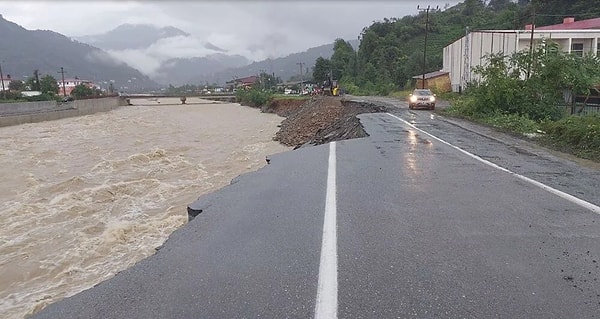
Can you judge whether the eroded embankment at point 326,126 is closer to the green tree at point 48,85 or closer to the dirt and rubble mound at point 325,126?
the dirt and rubble mound at point 325,126

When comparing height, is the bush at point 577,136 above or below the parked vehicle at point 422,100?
below

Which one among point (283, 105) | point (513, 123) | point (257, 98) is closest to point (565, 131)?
point (513, 123)

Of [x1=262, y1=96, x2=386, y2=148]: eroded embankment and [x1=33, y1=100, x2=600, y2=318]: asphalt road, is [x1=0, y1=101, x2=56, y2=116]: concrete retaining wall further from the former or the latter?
[x1=33, y1=100, x2=600, y2=318]: asphalt road

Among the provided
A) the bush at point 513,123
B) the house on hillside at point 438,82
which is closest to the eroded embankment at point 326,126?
the bush at point 513,123

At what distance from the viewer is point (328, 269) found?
14.6 feet

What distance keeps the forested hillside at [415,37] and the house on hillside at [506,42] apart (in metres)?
5.08

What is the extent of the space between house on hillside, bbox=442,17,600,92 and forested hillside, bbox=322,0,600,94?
16.7 ft

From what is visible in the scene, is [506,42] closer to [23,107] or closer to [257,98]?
[257,98]

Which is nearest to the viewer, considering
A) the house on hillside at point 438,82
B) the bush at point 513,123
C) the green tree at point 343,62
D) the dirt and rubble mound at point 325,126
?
the bush at point 513,123

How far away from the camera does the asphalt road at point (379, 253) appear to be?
3773mm

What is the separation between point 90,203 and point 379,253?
31.7ft

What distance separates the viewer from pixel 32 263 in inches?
305

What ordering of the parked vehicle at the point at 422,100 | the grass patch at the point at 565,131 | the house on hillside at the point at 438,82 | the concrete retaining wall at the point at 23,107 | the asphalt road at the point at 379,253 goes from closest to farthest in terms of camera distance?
the asphalt road at the point at 379,253
the grass patch at the point at 565,131
the parked vehicle at the point at 422,100
the concrete retaining wall at the point at 23,107
the house on hillside at the point at 438,82

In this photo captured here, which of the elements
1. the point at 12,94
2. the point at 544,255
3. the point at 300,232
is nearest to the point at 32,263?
the point at 300,232
